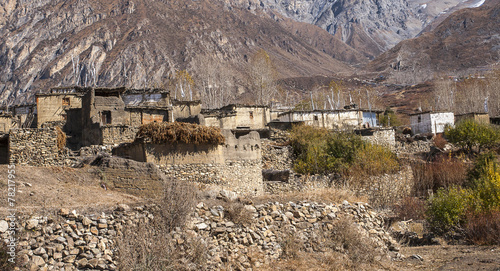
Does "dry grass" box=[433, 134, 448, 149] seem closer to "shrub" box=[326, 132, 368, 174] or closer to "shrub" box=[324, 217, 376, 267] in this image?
"shrub" box=[326, 132, 368, 174]

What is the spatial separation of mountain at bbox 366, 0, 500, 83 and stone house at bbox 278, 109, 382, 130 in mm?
82904

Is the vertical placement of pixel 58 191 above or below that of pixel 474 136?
below

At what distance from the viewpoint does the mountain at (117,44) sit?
118062 mm

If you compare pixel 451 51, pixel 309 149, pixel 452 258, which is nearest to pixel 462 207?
pixel 452 258

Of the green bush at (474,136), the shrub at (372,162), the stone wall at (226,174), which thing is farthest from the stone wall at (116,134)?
the green bush at (474,136)

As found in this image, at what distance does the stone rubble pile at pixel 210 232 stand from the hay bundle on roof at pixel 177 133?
5.76 metres

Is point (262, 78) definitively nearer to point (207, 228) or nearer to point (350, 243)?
point (350, 243)

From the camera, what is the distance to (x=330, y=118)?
46.1 metres

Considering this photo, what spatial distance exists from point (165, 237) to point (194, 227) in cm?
86

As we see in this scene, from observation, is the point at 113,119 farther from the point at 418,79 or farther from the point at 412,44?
the point at 412,44

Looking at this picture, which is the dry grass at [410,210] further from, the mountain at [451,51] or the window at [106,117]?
the mountain at [451,51]

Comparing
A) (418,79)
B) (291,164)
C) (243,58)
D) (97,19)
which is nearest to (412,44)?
(418,79)

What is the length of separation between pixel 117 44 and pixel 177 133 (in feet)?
413

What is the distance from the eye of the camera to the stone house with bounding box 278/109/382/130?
44094mm
